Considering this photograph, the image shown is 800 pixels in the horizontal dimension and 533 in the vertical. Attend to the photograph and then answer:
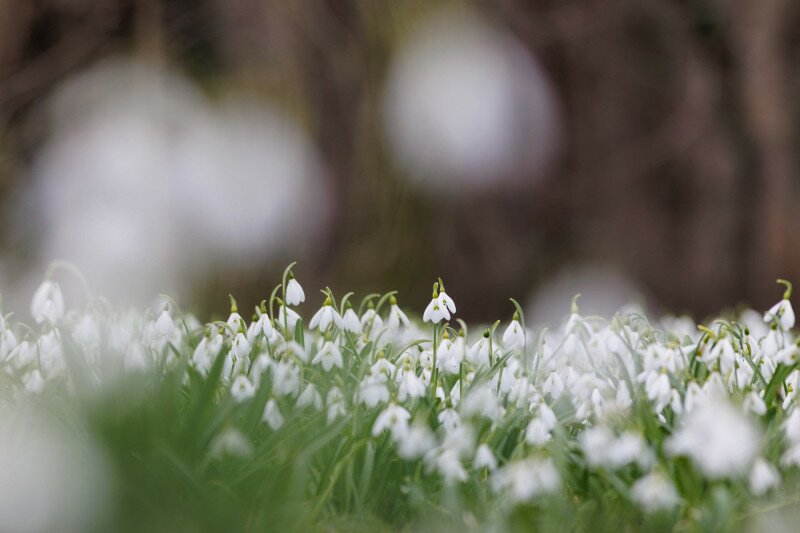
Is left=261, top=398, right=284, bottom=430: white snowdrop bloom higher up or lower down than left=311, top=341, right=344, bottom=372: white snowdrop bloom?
lower down

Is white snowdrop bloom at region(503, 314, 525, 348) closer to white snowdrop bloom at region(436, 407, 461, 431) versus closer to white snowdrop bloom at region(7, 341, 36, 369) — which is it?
white snowdrop bloom at region(436, 407, 461, 431)

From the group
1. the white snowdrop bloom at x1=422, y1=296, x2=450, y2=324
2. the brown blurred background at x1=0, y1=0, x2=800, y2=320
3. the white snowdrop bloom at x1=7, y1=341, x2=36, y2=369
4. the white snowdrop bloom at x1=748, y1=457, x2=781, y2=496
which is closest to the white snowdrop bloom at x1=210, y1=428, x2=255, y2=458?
the white snowdrop bloom at x1=422, y1=296, x2=450, y2=324

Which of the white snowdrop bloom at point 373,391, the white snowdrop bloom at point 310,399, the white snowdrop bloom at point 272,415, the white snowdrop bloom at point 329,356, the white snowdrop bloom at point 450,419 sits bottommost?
the white snowdrop bloom at point 450,419

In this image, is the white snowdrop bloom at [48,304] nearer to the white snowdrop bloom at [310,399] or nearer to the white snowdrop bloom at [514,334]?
the white snowdrop bloom at [310,399]

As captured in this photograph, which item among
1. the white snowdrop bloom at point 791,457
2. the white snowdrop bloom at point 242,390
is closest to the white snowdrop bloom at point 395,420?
the white snowdrop bloom at point 242,390

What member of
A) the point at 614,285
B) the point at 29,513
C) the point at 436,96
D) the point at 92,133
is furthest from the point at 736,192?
the point at 29,513

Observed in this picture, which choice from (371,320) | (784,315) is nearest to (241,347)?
(371,320)
